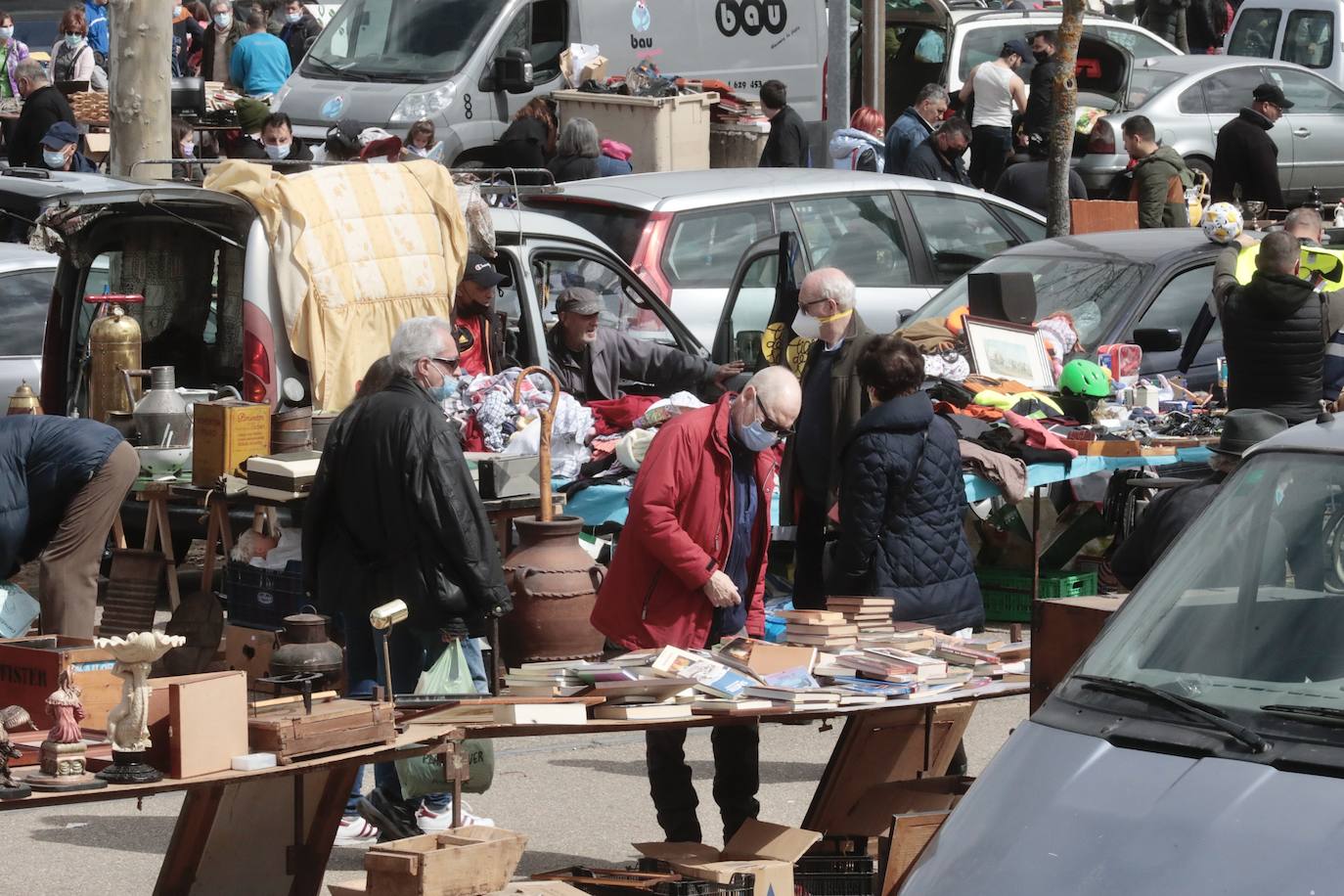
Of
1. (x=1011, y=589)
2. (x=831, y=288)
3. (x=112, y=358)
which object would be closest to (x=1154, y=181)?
(x=1011, y=589)

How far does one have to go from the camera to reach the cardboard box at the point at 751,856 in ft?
19.2

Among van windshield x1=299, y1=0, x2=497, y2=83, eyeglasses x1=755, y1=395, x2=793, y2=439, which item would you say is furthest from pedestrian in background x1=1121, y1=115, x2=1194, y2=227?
eyeglasses x1=755, y1=395, x2=793, y2=439

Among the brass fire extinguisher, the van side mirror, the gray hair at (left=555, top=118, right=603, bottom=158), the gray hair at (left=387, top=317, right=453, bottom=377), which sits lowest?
the brass fire extinguisher

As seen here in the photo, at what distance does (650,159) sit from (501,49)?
2.24 metres

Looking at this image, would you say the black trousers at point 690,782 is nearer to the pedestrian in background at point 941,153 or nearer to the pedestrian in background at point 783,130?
the pedestrian in background at point 941,153

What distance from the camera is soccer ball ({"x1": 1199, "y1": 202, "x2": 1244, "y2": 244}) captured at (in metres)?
11.7

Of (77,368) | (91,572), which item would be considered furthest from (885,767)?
(77,368)

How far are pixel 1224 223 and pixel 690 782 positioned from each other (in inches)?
243

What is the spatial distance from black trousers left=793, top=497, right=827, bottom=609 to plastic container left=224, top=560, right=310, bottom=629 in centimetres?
216

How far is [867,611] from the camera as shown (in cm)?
709

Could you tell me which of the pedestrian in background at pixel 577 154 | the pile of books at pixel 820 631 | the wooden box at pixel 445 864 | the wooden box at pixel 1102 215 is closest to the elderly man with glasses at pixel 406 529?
the pile of books at pixel 820 631

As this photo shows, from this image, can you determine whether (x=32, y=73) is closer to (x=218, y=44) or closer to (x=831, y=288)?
(x=218, y=44)

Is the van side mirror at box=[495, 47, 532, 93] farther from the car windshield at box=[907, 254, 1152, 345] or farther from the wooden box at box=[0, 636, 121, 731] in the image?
the wooden box at box=[0, 636, 121, 731]

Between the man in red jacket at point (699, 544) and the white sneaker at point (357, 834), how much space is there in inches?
40.0
